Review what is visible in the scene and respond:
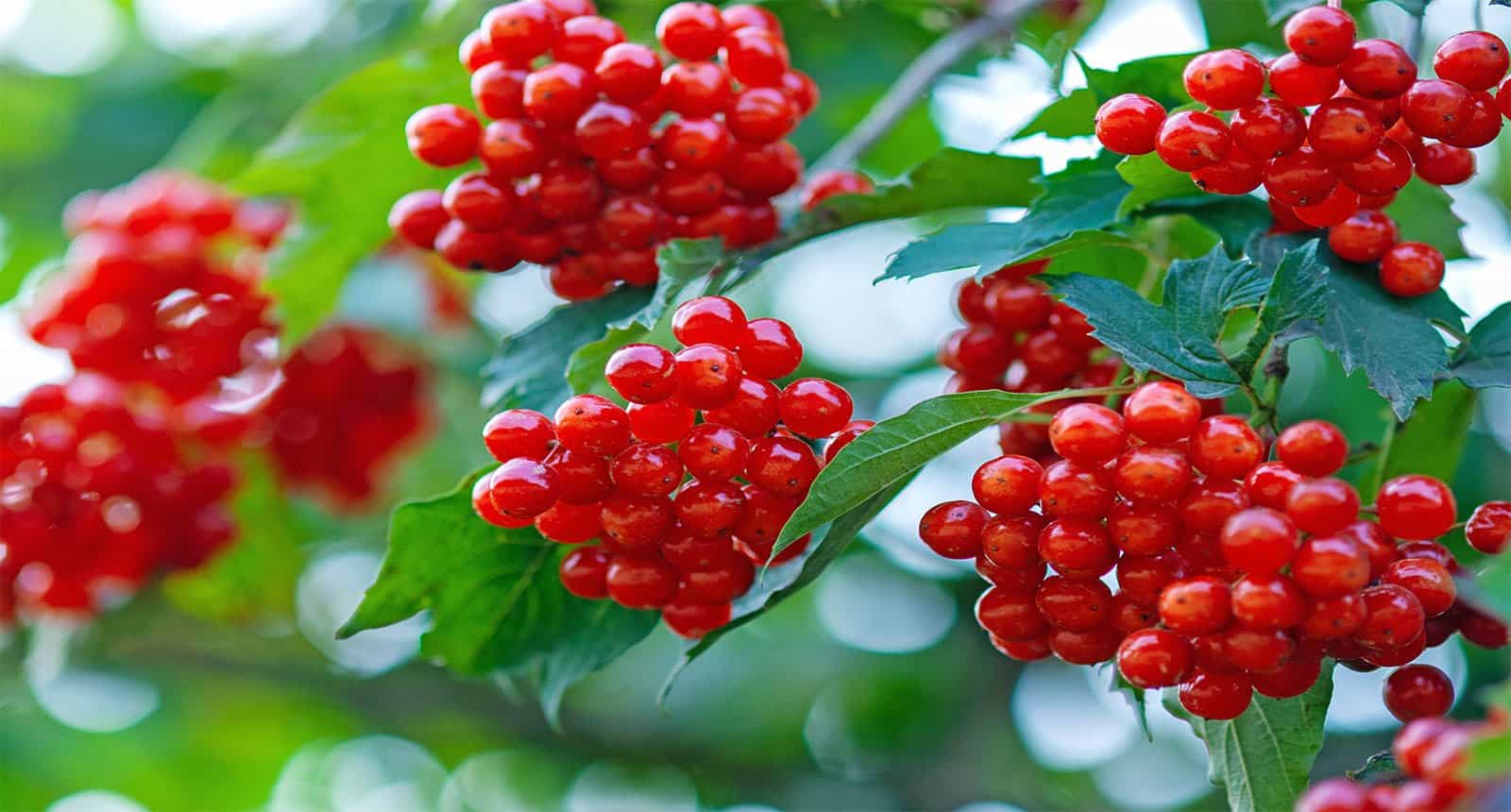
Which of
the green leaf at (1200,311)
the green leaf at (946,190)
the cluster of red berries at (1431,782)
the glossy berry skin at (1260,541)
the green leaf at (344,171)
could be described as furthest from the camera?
the green leaf at (344,171)

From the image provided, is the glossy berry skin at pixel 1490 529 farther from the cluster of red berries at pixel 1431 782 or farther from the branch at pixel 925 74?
the branch at pixel 925 74

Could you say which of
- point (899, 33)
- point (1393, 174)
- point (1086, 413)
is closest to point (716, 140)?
point (1086, 413)

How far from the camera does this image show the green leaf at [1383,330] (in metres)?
1.55

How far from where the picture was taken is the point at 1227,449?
1.40 metres

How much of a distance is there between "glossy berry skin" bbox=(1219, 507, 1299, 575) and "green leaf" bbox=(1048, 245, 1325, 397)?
0.23 meters

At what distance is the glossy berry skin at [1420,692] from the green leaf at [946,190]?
29.9 inches

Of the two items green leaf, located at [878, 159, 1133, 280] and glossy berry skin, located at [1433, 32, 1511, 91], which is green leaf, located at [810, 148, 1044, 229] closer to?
green leaf, located at [878, 159, 1133, 280]

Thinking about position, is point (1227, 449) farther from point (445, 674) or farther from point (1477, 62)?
point (445, 674)

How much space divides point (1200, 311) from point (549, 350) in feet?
2.91

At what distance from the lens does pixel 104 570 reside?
117 inches

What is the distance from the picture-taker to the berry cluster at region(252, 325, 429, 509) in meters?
3.46

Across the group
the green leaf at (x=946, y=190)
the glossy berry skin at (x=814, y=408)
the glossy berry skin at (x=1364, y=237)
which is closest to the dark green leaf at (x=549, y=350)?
the green leaf at (x=946, y=190)

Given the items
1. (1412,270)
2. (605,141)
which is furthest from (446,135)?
(1412,270)

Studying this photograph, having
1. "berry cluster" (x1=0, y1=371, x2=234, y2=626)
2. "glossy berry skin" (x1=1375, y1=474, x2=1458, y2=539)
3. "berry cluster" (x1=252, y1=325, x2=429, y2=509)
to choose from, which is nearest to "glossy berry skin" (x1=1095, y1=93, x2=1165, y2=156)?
"glossy berry skin" (x1=1375, y1=474, x2=1458, y2=539)
